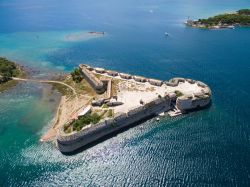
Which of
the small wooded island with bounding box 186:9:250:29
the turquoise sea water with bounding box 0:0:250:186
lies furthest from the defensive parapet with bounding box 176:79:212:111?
the small wooded island with bounding box 186:9:250:29

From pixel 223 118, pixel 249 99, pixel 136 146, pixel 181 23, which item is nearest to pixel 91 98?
pixel 136 146

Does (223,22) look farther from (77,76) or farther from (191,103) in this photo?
(191,103)

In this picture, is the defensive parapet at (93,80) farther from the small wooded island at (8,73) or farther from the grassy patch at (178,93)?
the small wooded island at (8,73)

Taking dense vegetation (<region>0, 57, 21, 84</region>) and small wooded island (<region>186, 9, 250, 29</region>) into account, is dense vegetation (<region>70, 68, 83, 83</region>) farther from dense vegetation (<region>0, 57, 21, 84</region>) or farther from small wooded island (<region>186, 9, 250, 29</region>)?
small wooded island (<region>186, 9, 250, 29</region>)

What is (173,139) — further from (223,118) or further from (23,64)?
(23,64)

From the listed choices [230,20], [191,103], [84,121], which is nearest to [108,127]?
[84,121]

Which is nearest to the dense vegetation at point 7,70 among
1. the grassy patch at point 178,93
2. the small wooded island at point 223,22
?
the grassy patch at point 178,93
